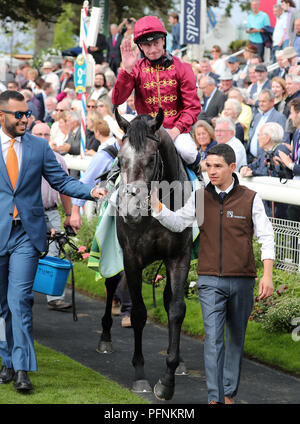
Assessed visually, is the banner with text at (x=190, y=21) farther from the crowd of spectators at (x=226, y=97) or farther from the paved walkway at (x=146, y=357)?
the paved walkway at (x=146, y=357)

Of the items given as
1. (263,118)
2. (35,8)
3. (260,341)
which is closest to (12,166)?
(260,341)

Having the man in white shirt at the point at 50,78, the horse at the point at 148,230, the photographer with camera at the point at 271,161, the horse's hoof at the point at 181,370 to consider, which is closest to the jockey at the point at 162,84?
the horse at the point at 148,230

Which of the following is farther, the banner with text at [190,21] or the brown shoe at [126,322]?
the banner with text at [190,21]

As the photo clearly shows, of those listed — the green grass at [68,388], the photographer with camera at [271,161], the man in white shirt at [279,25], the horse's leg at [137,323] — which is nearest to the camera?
the green grass at [68,388]

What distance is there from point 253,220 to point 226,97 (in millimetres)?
8407

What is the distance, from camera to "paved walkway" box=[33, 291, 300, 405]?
6.46 metres

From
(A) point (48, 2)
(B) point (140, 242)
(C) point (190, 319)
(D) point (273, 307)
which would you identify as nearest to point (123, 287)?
(C) point (190, 319)

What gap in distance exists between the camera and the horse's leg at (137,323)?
657 centimetres

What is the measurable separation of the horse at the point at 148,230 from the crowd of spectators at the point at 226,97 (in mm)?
1459

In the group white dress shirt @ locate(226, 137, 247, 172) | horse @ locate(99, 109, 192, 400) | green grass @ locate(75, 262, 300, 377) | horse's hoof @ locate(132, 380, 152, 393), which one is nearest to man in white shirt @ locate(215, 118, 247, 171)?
white dress shirt @ locate(226, 137, 247, 172)

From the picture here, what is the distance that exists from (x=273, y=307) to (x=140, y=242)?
6.31 feet

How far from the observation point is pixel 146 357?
298 inches

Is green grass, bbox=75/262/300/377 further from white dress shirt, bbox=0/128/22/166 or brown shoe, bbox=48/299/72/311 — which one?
white dress shirt, bbox=0/128/22/166

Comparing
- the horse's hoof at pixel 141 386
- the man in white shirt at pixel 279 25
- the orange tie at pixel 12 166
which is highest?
the man in white shirt at pixel 279 25
